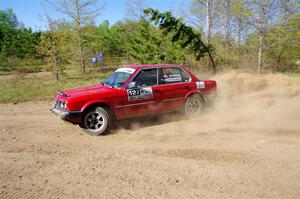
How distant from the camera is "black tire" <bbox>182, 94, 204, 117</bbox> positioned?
284 inches

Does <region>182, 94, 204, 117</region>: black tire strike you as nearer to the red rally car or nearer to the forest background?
the red rally car

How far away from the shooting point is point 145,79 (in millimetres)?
6621

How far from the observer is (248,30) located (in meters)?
16.3

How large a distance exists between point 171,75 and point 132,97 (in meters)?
1.37

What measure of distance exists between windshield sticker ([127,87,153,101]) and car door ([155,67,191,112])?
26cm

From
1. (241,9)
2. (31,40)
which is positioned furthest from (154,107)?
(31,40)

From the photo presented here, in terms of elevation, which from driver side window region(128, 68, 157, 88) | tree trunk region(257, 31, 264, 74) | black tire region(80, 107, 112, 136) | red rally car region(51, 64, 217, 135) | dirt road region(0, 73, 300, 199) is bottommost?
dirt road region(0, 73, 300, 199)

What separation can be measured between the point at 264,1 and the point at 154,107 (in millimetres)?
Result: 11694

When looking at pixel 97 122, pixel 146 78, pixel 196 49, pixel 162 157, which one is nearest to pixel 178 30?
pixel 196 49

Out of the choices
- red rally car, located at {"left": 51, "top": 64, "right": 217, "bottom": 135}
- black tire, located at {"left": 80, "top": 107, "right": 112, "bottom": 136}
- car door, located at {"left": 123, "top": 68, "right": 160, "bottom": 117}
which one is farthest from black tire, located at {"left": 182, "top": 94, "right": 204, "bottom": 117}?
black tire, located at {"left": 80, "top": 107, "right": 112, "bottom": 136}

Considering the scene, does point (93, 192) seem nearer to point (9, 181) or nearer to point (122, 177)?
point (122, 177)

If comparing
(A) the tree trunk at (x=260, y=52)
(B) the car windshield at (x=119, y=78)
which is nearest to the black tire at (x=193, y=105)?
(B) the car windshield at (x=119, y=78)

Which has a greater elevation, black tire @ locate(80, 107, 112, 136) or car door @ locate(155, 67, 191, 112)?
car door @ locate(155, 67, 191, 112)

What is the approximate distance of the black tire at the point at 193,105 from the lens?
7219 mm
